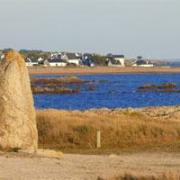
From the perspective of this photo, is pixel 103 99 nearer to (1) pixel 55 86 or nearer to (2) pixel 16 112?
(1) pixel 55 86

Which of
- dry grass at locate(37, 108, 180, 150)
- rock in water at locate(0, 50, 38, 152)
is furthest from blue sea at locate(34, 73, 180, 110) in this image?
rock in water at locate(0, 50, 38, 152)

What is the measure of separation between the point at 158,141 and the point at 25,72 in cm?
919

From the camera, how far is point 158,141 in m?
34.4

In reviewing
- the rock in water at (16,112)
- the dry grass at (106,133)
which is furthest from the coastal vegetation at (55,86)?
the rock in water at (16,112)

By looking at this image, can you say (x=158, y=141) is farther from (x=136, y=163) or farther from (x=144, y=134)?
(x=136, y=163)

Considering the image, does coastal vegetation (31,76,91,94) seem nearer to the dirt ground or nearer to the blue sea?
the blue sea

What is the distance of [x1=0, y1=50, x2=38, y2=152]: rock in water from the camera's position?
26.1 metres

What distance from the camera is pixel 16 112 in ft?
85.8

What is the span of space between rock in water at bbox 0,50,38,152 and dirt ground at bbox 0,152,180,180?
46.8 inches

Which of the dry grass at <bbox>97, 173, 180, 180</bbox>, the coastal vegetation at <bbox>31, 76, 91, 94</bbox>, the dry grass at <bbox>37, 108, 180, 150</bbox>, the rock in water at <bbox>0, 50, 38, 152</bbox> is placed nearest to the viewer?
the dry grass at <bbox>97, 173, 180, 180</bbox>

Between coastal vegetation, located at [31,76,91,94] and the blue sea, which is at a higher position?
the blue sea

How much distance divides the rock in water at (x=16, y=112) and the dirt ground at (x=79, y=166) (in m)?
1.19

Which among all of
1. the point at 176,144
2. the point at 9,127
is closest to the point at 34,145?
the point at 9,127

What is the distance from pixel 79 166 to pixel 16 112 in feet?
13.3
